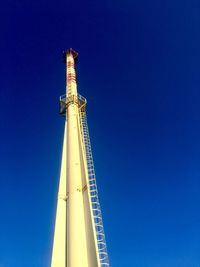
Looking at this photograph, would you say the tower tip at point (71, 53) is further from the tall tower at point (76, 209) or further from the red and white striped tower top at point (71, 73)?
the tall tower at point (76, 209)

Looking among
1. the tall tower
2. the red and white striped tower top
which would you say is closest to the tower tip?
the red and white striped tower top

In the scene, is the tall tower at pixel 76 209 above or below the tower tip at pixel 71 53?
below

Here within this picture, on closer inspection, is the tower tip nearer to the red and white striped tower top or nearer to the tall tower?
the red and white striped tower top

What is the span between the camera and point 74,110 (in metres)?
31.8

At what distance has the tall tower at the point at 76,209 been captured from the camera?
20.5 meters

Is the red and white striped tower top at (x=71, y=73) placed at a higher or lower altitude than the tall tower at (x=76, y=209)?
higher

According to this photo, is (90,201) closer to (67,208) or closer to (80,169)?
(67,208)

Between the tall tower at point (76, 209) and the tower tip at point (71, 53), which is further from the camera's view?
the tower tip at point (71, 53)

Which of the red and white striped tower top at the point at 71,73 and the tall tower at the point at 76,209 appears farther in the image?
the red and white striped tower top at the point at 71,73

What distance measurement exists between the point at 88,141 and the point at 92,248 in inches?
438

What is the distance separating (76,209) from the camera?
2286 cm

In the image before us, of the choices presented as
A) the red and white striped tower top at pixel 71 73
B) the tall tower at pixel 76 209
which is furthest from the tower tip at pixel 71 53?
the tall tower at pixel 76 209

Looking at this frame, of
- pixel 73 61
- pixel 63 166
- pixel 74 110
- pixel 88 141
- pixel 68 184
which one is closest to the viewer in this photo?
pixel 68 184

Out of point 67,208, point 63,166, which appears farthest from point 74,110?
point 67,208
